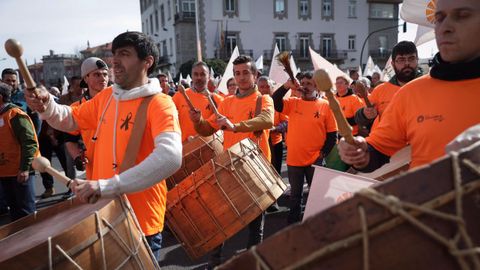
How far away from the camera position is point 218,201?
317cm

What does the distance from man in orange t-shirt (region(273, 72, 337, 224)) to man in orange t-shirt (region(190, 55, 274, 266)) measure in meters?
0.71

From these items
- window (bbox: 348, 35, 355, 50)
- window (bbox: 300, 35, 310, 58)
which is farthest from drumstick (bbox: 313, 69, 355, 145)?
window (bbox: 348, 35, 355, 50)

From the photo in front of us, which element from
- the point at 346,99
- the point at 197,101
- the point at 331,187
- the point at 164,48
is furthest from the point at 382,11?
the point at 331,187

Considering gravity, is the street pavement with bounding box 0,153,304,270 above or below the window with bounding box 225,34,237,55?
below

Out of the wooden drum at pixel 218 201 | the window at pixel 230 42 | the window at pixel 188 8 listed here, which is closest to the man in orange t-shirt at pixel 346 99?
the wooden drum at pixel 218 201

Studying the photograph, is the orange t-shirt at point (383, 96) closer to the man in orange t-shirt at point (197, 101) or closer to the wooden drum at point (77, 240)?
the man in orange t-shirt at point (197, 101)

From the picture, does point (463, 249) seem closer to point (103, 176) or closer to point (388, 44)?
point (103, 176)

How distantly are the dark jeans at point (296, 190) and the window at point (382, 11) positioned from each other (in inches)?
1747

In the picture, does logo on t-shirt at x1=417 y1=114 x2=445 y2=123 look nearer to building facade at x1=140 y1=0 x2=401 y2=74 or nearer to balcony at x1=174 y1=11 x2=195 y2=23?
building facade at x1=140 y1=0 x2=401 y2=74

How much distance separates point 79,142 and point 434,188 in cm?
388

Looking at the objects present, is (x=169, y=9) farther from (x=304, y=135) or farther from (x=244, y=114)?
(x=244, y=114)

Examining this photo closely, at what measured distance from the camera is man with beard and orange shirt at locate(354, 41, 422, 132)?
400 centimetres

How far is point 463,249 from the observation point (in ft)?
2.80

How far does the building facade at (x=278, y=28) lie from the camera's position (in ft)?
126
